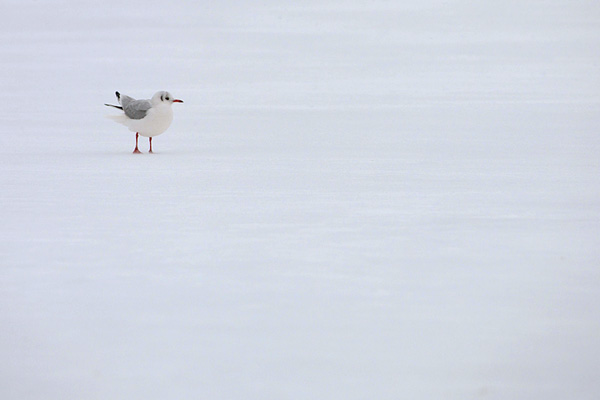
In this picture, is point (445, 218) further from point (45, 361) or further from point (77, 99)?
point (77, 99)

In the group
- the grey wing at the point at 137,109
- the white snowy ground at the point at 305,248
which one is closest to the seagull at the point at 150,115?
the grey wing at the point at 137,109

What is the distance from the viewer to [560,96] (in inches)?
661

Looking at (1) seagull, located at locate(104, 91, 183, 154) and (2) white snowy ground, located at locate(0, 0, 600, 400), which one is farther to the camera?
(1) seagull, located at locate(104, 91, 183, 154)

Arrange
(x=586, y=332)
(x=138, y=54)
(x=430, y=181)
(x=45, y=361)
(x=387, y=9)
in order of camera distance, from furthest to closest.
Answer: (x=387, y=9)
(x=138, y=54)
(x=430, y=181)
(x=586, y=332)
(x=45, y=361)

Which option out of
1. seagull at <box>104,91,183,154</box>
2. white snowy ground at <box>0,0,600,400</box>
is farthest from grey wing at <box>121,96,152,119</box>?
white snowy ground at <box>0,0,600,400</box>

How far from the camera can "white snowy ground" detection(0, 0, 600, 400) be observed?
401cm

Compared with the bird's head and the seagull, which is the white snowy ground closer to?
the seagull

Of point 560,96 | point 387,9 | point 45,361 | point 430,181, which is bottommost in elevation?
point 45,361

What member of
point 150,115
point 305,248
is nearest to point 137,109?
point 150,115

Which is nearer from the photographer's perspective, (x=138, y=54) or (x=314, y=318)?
(x=314, y=318)

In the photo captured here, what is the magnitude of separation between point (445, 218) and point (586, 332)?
253cm

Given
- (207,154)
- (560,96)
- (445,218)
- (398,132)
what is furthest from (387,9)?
(445,218)

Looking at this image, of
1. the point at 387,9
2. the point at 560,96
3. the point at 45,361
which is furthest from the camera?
the point at 387,9

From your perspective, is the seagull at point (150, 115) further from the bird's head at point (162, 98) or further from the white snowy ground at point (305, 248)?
the white snowy ground at point (305, 248)
